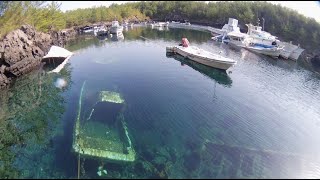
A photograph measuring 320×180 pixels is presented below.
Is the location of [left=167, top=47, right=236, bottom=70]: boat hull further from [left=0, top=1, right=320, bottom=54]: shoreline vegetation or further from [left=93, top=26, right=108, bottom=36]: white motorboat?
[left=93, top=26, right=108, bottom=36]: white motorboat

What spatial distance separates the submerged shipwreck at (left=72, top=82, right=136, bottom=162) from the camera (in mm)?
27875

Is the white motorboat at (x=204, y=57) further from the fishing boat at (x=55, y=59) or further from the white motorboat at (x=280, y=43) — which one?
the fishing boat at (x=55, y=59)

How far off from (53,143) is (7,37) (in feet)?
98.3

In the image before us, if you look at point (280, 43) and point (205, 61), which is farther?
point (280, 43)

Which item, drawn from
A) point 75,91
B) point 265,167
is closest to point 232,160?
point 265,167

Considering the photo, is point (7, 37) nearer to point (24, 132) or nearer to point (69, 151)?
point (24, 132)

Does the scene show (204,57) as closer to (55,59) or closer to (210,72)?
(210,72)

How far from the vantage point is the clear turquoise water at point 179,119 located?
85.9 ft

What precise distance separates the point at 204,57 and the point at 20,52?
33933 mm

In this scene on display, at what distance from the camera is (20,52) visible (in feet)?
172

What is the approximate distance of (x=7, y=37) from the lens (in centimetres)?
5088

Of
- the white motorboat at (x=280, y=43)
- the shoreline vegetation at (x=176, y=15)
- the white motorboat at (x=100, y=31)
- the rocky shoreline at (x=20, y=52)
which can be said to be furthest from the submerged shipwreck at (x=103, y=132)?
the white motorboat at (x=100, y=31)

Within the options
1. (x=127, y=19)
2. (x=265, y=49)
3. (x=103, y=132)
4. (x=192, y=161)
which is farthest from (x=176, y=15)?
(x=192, y=161)

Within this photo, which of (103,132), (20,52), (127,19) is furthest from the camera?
(127,19)
